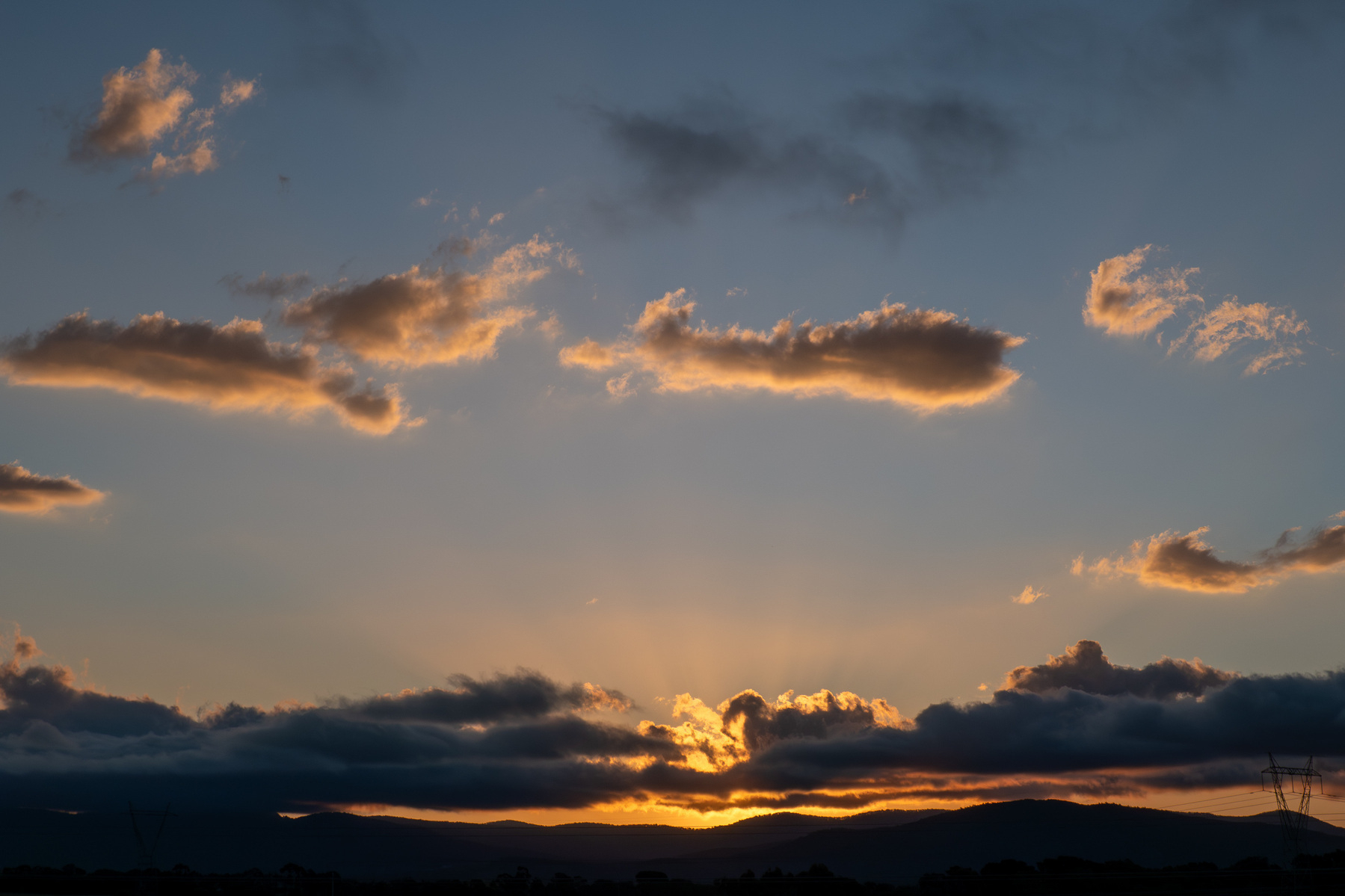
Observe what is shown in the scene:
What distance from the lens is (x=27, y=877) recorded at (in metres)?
147

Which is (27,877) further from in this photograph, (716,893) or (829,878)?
(829,878)

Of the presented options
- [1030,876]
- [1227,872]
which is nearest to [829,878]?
[1030,876]

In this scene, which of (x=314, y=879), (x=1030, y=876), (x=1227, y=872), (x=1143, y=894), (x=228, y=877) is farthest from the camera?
(x=1227, y=872)

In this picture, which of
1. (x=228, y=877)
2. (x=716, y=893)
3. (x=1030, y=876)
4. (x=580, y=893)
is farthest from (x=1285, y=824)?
(x=228, y=877)

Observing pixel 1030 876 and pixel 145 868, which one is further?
pixel 145 868

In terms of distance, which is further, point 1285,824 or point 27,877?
point 1285,824

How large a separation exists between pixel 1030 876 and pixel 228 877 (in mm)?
127621

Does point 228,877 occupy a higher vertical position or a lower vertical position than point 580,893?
higher

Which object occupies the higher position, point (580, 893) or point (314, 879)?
point (314, 879)

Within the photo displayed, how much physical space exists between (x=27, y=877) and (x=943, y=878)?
127 metres

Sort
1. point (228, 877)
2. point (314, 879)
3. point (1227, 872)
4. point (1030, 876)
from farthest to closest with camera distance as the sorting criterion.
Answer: point (1227, 872) < point (1030, 876) < point (228, 877) < point (314, 879)

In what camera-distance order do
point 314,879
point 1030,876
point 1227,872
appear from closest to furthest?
point 314,879 < point 1030,876 < point 1227,872

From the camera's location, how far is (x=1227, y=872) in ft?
633

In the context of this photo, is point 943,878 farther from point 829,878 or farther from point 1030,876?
point 829,878
